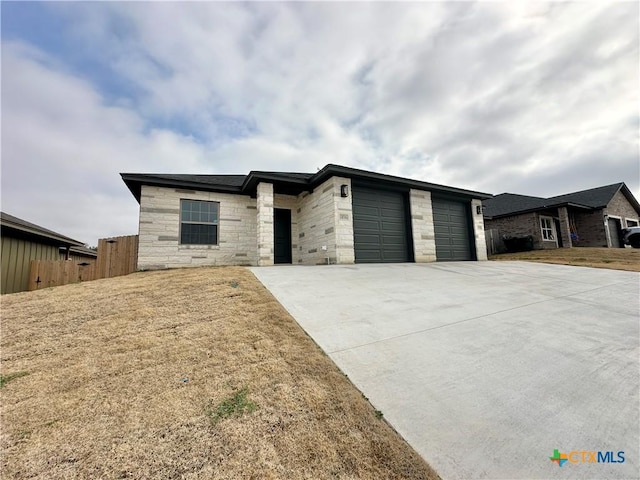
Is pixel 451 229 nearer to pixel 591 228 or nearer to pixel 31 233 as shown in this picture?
pixel 591 228

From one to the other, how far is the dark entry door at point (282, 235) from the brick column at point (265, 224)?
4.96ft

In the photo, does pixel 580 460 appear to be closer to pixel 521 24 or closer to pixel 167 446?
pixel 167 446

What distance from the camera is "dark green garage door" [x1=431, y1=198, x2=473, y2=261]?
12.0 meters

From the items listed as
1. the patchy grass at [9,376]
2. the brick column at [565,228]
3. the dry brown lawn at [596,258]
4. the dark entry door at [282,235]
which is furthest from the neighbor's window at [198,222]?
the brick column at [565,228]

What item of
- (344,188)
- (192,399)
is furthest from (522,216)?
(192,399)

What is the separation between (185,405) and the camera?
204 centimetres

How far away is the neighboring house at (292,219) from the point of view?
9.16 meters

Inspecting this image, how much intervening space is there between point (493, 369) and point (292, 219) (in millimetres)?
9443

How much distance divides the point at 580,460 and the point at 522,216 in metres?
19.6

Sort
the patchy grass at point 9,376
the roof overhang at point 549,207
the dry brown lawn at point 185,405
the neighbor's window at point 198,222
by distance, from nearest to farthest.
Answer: the dry brown lawn at point 185,405 < the patchy grass at point 9,376 < the neighbor's window at point 198,222 < the roof overhang at point 549,207

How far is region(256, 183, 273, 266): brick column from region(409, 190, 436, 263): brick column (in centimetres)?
576

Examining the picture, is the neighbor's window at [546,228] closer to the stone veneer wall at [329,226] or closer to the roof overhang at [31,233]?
the stone veneer wall at [329,226]

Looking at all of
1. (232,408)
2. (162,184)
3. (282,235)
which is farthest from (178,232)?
(232,408)

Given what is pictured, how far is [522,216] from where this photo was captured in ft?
56.8
